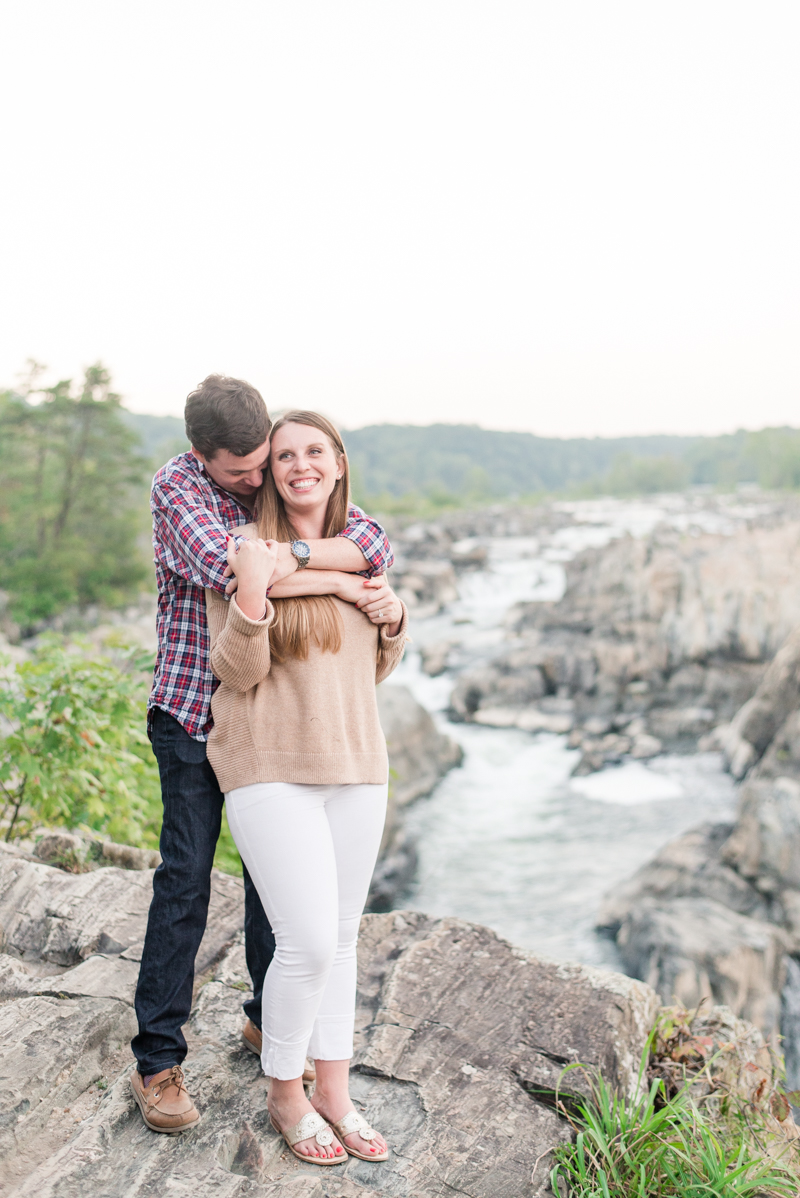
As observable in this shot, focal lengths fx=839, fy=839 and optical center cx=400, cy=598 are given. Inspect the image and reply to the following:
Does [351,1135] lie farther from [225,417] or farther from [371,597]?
[225,417]

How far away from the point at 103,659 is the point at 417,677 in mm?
13272

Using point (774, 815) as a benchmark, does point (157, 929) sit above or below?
above

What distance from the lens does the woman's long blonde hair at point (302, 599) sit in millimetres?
A: 2146

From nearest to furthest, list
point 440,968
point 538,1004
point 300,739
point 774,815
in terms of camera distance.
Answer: point 300,739, point 538,1004, point 440,968, point 774,815

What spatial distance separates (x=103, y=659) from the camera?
440cm

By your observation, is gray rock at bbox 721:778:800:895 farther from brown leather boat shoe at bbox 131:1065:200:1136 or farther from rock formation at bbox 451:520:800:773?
brown leather boat shoe at bbox 131:1065:200:1136

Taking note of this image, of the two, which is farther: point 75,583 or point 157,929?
point 75,583

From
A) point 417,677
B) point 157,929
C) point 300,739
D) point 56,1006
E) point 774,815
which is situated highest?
point 300,739

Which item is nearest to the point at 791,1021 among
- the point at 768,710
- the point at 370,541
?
the point at 768,710

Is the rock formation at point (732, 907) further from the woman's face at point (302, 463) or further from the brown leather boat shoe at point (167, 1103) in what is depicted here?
the woman's face at point (302, 463)

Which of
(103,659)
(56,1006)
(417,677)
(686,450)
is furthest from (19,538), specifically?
(686,450)

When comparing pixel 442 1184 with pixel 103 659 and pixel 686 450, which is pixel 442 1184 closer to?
pixel 103 659

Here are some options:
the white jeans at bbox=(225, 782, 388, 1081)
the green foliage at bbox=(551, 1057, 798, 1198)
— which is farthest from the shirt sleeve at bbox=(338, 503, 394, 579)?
the green foliage at bbox=(551, 1057, 798, 1198)

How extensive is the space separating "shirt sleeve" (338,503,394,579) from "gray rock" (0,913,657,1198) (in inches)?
60.2
